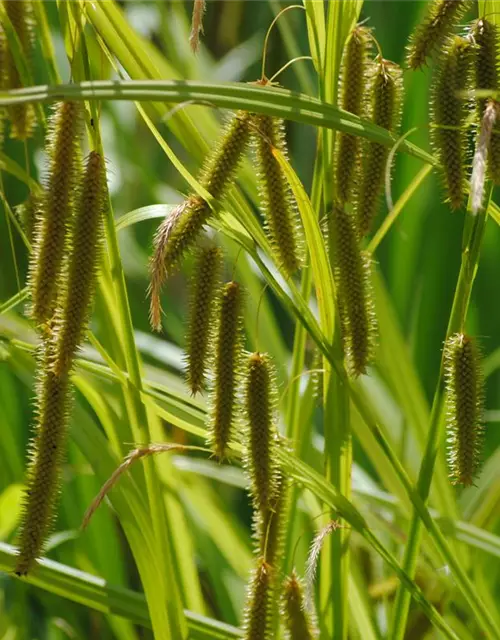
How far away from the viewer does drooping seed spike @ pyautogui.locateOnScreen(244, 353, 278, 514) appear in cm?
86

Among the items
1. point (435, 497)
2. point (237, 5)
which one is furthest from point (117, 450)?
point (237, 5)

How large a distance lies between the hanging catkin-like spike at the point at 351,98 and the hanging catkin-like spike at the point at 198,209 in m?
0.11

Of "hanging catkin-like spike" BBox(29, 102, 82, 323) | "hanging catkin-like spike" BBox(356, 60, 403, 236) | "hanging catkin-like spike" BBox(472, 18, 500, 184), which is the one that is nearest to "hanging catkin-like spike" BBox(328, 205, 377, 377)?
"hanging catkin-like spike" BBox(356, 60, 403, 236)

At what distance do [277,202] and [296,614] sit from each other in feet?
1.30

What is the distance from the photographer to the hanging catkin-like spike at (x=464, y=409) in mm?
861

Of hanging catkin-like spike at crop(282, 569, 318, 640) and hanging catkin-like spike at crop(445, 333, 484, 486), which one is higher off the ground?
hanging catkin-like spike at crop(445, 333, 484, 486)

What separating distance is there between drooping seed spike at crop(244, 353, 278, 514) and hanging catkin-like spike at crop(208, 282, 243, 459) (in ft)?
0.05

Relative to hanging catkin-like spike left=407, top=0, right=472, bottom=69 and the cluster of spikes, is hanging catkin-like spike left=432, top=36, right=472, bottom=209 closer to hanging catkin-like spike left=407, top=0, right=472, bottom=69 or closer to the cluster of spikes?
hanging catkin-like spike left=407, top=0, right=472, bottom=69

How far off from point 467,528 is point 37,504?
70 centimetres

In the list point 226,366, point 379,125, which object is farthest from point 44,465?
point 379,125

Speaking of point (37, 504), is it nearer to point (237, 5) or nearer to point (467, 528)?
point (467, 528)

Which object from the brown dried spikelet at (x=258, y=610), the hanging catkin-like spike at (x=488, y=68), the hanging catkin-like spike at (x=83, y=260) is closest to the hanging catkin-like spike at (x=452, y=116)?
the hanging catkin-like spike at (x=488, y=68)

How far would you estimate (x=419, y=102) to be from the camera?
227cm

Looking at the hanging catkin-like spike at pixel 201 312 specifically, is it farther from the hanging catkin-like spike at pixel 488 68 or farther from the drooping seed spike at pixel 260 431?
the hanging catkin-like spike at pixel 488 68
